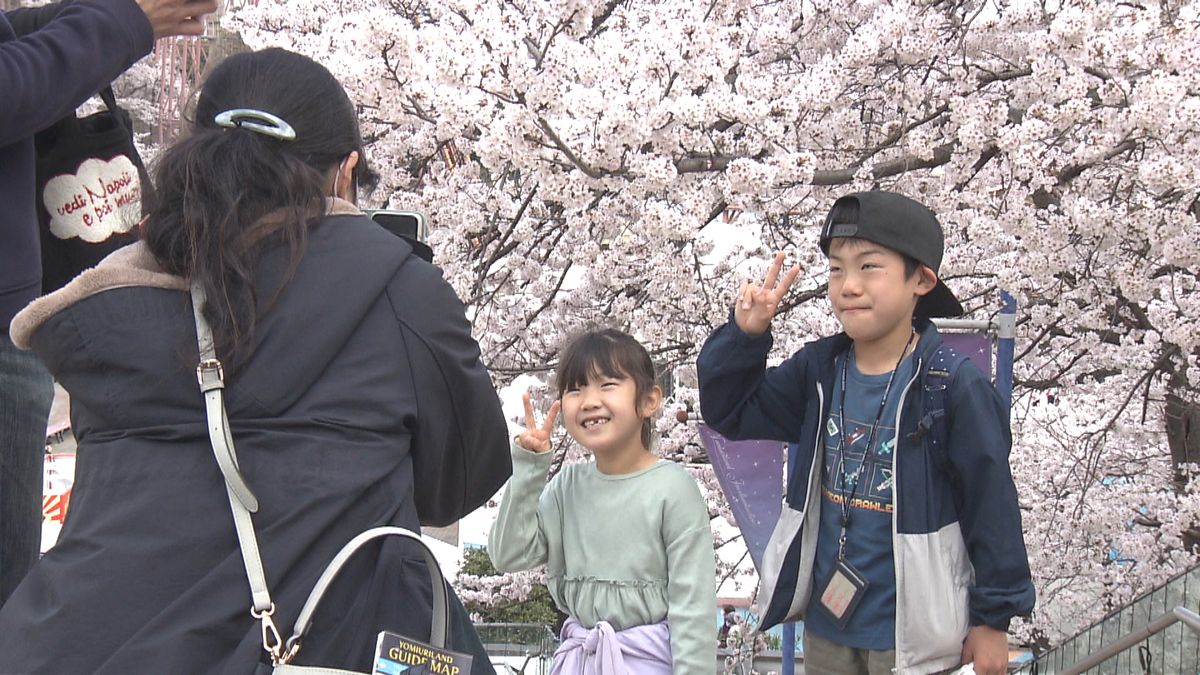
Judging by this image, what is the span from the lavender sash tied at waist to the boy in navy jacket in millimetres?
236

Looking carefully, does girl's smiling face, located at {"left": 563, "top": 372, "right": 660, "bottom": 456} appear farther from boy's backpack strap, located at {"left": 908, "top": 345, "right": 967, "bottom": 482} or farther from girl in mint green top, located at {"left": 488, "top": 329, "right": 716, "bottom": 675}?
boy's backpack strap, located at {"left": 908, "top": 345, "right": 967, "bottom": 482}

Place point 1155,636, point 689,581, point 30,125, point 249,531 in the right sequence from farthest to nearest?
1. point 1155,636
2. point 689,581
3. point 30,125
4. point 249,531

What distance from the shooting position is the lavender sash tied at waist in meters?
2.36

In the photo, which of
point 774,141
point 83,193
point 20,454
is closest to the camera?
point 20,454

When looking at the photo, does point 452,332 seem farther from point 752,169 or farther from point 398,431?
point 752,169

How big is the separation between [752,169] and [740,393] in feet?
4.58

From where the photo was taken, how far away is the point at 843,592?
7.68ft

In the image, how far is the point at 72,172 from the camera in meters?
2.15

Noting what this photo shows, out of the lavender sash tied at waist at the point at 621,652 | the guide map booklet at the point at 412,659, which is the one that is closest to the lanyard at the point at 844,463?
the lavender sash tied at waist at the point at 621,652

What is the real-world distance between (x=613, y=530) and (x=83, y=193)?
4.15 ft

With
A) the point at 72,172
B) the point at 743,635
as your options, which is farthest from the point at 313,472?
the point at 743,635

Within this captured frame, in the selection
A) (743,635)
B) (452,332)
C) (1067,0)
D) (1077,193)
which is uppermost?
(1067,0)

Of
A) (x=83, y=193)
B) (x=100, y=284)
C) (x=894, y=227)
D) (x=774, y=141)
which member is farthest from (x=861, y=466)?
(x=774, y=141)

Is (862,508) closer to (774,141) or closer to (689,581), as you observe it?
(689,581)
